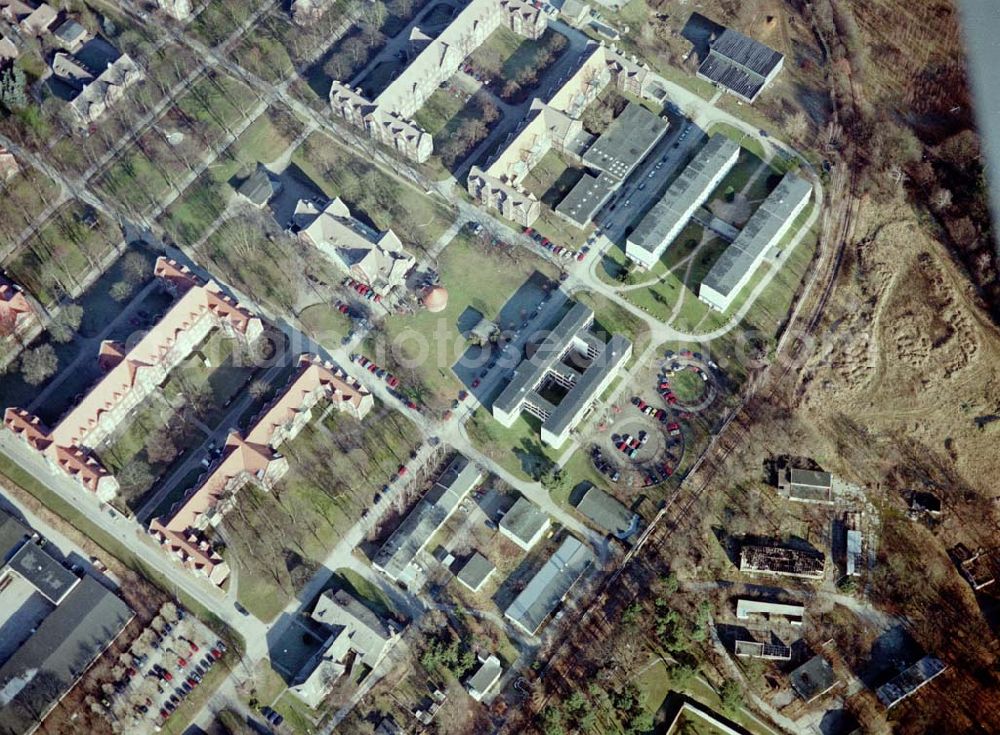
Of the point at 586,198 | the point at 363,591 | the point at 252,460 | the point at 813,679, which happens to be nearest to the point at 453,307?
the point at 586,198

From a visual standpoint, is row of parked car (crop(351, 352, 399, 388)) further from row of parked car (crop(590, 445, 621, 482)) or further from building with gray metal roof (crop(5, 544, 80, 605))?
building with gray metal roof (crop(5, 544, 80, 605))

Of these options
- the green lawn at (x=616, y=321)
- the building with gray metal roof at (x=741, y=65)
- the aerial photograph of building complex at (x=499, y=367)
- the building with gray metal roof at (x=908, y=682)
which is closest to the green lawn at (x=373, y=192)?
the aerial photograph of building complex at (x=499, y=367)

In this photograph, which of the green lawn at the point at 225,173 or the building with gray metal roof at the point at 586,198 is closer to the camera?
the building with gray metal roof at the point at 586,198

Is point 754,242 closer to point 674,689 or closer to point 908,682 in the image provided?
point 908,682

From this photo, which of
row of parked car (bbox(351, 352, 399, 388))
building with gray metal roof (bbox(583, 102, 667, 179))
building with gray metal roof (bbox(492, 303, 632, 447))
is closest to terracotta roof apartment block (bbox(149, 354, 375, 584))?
row of parked car (bbox(351, 352, 399, 388))

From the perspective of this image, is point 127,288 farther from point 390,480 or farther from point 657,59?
point 657,59

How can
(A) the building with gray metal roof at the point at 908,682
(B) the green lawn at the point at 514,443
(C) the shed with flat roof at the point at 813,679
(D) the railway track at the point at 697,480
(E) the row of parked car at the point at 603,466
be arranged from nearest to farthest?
(A) the building with gray metal roof at the point at 908,682 → (C) the shed with flat roof at the point at 813,679 → (D) the railway track at the point at 697,480 → (E) the row of parked car at the point at 603,466 → (B) the green lawn at the point at 514,443

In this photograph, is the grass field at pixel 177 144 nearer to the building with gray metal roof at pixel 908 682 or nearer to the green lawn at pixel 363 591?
the green lawn at pixel 363 591
